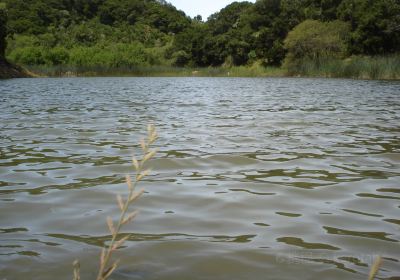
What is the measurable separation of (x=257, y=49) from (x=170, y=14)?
60597 mm

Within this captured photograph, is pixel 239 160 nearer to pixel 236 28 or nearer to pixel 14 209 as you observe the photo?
pixel 14 209

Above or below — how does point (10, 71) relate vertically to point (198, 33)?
below

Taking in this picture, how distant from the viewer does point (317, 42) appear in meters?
56.0

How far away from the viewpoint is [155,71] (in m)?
58.6

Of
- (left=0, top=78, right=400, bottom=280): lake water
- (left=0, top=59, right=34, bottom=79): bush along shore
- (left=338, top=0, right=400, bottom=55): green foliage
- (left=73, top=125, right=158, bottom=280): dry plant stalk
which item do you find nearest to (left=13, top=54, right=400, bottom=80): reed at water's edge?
(left=338, top=0, right=400, bottom=55): green foliage

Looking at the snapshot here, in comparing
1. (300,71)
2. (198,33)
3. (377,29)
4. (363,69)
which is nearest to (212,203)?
(363,69)

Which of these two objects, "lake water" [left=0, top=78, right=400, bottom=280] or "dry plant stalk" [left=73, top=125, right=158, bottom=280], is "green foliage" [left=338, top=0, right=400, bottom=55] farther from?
"dry plant stalk" [left=73, top=125, right=158, bottom=280]

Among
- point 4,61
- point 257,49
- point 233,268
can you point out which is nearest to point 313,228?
point 233,268

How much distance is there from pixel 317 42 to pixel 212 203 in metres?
55.9

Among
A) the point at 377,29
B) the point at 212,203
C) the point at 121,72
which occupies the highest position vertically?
the point at 377,29

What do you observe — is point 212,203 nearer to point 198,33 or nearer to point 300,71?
point 300,71

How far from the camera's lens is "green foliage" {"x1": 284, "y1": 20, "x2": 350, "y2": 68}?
55594 millimetres

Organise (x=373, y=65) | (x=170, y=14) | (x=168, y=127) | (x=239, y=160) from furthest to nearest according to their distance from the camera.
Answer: (x=170, y=14) < (x=373, y=65) < (x=168, y=127) < (x=239, y=160)

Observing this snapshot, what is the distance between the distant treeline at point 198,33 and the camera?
5284 centimetres
